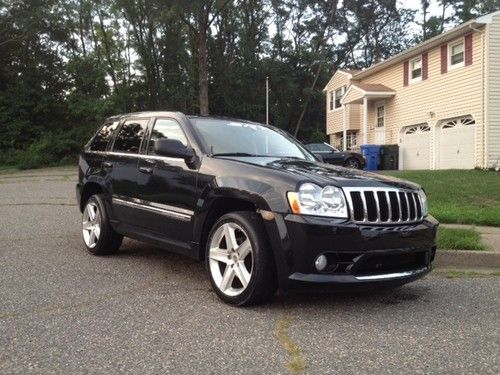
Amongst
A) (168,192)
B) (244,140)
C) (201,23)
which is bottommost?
(168,192)

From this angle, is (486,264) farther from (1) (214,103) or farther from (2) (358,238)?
(1) (214,103)

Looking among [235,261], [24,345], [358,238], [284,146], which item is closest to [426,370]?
[358,238]

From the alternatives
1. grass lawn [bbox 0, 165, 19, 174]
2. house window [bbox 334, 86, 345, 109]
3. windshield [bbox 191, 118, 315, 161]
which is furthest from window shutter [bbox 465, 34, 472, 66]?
grass lawn [bbox 0, 165, 19, 174]

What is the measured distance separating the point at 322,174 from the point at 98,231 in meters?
3.22

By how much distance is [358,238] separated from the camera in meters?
4.02

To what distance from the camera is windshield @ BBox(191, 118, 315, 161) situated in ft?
17.3

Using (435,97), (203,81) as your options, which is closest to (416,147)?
(435,97)

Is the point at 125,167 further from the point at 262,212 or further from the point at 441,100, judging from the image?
the point at 441,100

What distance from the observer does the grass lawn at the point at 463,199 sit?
841cm

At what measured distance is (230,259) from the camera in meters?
4.48

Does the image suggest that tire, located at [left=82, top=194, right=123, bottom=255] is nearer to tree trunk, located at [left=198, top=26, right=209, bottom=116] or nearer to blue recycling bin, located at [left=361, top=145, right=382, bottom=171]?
blue recycling bin, located at [left=361, top=145, right=382, bottom=171]

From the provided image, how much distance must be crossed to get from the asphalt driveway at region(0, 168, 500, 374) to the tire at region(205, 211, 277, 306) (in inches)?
6.3

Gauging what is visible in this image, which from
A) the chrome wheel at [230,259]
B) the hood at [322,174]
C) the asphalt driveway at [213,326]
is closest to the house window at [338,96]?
the asphalt driveway at [213,326]

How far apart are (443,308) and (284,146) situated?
241 cm
